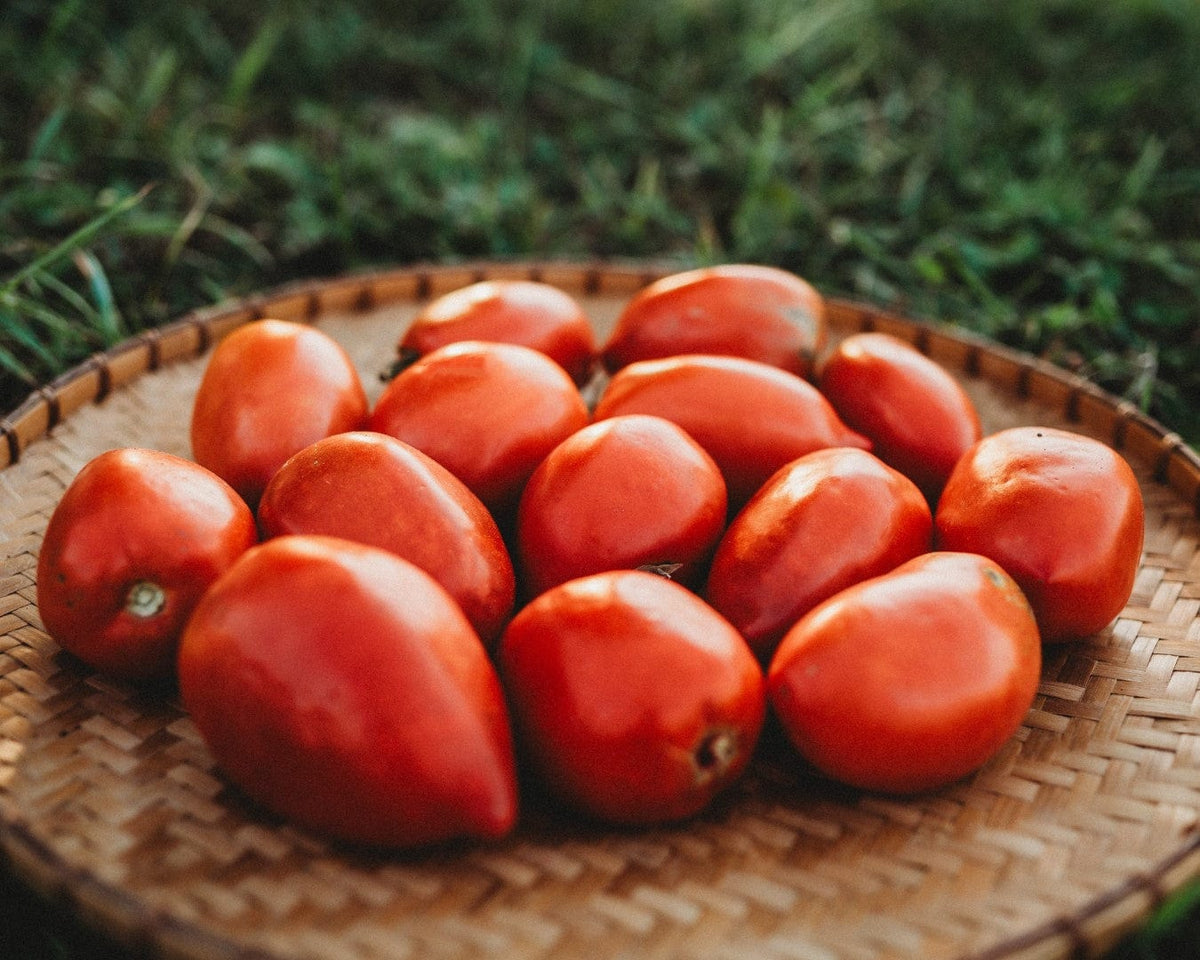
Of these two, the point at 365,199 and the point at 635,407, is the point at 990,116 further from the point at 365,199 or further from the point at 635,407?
the point at 635,407

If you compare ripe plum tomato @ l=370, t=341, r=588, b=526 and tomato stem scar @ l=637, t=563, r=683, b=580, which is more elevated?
ripe plum tomato @ l=370, t=341, r=588, b=526

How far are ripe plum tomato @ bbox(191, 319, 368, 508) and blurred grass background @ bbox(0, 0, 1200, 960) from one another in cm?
64

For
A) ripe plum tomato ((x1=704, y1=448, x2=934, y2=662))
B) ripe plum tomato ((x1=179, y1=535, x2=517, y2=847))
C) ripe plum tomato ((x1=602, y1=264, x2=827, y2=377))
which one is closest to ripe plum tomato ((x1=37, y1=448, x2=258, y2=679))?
ripe plum tomato ((x1=179, y1=535, x2=517, y2=847))

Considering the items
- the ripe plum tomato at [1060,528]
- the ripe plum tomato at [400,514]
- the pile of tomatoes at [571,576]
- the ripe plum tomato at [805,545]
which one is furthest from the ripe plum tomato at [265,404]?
the ripe plum tomato at [1060,528]

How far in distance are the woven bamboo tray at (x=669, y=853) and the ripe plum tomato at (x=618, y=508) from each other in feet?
0.93

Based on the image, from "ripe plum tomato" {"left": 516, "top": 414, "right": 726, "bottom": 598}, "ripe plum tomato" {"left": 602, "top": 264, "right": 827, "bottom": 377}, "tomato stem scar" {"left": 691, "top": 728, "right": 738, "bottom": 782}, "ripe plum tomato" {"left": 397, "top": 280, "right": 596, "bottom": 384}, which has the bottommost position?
"tomato stem scar" {"left": 691, "top": 728, "right": 738, "bottom": 782}

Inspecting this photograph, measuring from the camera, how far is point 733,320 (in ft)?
5.57

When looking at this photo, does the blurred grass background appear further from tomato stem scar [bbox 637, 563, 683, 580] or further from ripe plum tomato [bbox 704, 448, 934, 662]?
tomato stem scar [bbox 637, 563, 683, 580]

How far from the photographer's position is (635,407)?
1.51 m

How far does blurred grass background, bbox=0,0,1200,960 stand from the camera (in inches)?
96.2

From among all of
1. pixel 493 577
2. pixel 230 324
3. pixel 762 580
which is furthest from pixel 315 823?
pixel 230 324

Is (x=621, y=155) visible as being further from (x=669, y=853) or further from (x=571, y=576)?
(x=669, y=853)

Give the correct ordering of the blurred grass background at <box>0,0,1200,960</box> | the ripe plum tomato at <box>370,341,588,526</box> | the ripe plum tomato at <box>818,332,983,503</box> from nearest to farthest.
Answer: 1. the ripe plum tomato at <box>370,341,588,526</box>
2. the ripe plum tomato at <box>818,332,983,503</box>
3. the blurred grass background at <box>0,0,1200,960</box>

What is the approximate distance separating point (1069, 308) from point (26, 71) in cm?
269
